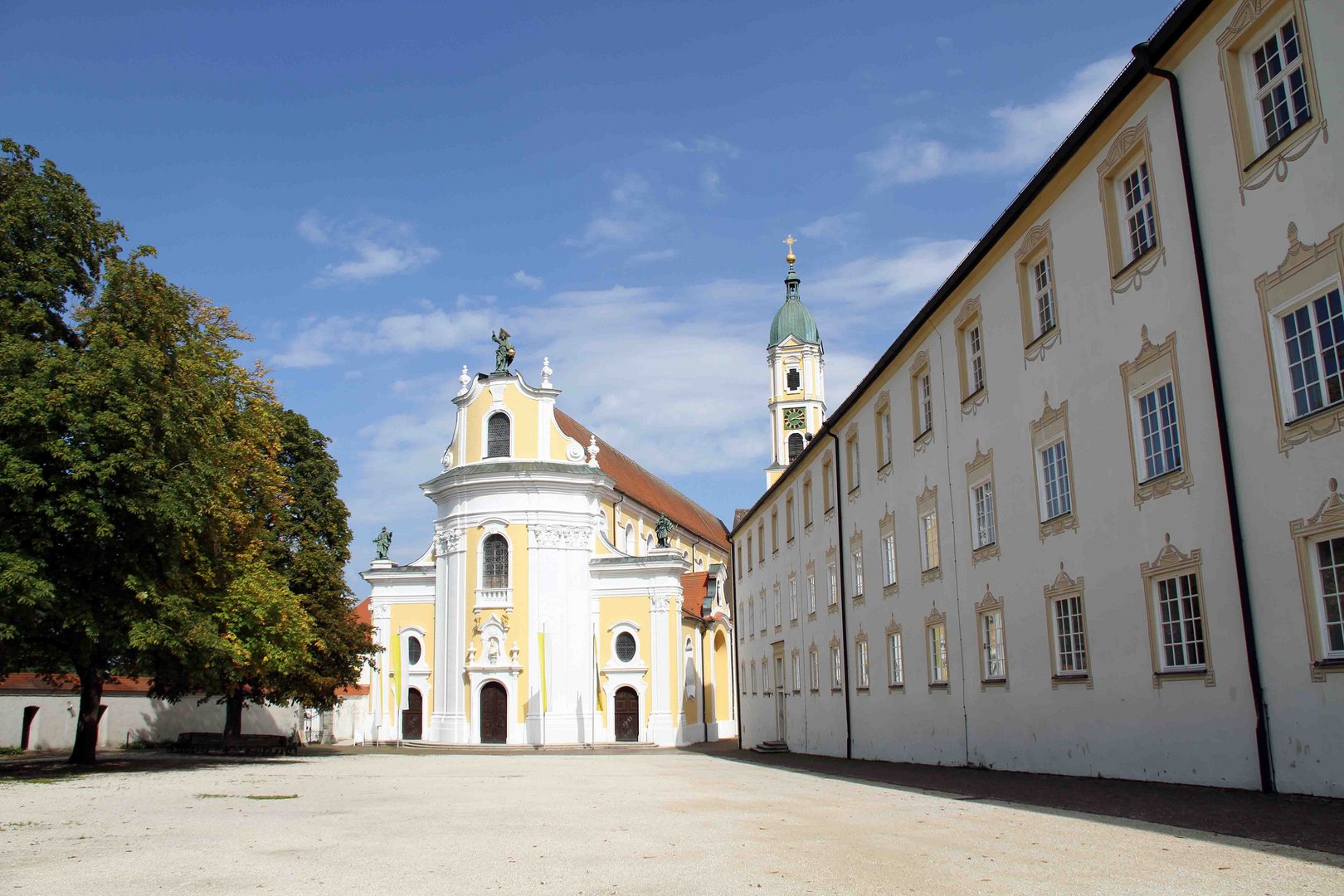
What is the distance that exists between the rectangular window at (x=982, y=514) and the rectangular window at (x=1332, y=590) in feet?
27.8

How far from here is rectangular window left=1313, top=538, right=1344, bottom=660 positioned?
10242 millimetres

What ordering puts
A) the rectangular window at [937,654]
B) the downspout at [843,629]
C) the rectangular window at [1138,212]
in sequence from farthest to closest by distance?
the downspout at [843,629] → the rectangular window at [937,654] → the rectangular window at [1138,212]

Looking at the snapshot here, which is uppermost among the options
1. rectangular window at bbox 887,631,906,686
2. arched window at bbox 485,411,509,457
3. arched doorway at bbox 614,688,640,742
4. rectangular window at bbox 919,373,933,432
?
arched window at bbox 485,411,509,457

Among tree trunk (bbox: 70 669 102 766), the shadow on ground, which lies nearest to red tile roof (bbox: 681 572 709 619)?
tree trunk (bbox: 70 669 102 766)

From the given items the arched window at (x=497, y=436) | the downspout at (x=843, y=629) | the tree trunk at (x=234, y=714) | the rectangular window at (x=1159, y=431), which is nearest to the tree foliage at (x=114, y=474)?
the tree trunk at (x=234, y=714)

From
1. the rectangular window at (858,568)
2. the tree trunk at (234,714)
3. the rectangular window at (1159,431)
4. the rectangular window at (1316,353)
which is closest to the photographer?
the rectangular window at (1316,353)

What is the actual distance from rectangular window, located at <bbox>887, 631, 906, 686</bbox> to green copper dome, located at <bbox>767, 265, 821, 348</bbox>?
56.2m

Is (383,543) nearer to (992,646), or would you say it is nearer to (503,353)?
(503,353)

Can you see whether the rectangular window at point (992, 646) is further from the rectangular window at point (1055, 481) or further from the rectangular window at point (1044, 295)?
the rectangular window at point (1044, 295)

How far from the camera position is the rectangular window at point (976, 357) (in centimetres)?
1980

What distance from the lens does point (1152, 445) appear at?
13758 mm

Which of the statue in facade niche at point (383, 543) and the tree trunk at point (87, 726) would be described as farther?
the statue in facade niche at point (383, 543)

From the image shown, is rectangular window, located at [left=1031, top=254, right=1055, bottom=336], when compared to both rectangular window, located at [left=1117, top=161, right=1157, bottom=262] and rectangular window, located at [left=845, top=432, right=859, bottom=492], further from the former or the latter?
rectangular window, located at [left=845, top=432, right=859, bottom=492]

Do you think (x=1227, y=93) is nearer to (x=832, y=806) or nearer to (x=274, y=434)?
(x=832, y=806)
